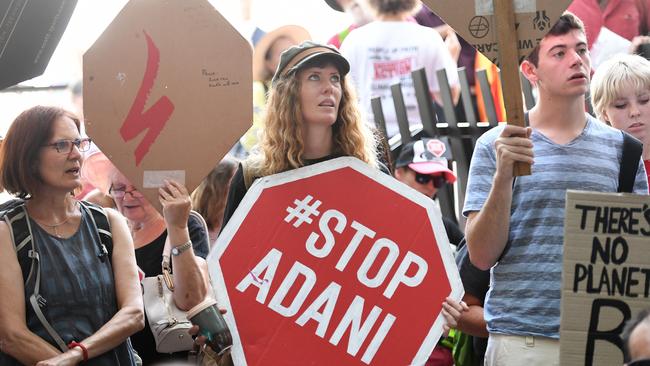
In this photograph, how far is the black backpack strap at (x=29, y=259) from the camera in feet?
13.6

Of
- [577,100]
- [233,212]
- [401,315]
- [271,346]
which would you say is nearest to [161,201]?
[233,212]

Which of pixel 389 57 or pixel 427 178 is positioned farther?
pixel 389 57

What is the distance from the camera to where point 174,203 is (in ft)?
13.3

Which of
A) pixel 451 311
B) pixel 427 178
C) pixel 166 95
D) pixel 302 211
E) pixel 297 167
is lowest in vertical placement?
pixel 427 178

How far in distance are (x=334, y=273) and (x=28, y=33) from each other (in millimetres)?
1335

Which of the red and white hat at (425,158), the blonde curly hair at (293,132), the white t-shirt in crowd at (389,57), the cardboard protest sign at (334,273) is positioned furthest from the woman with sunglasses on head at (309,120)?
the white t-shirt in crowd at (389,57)

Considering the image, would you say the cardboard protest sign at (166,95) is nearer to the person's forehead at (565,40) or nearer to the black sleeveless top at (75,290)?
the black sleeveless top at (75,290)

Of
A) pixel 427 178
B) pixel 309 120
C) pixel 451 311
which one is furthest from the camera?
pixel 427 178

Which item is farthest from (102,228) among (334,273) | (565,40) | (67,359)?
(565,40)

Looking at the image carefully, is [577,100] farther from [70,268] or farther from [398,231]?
[70,268]

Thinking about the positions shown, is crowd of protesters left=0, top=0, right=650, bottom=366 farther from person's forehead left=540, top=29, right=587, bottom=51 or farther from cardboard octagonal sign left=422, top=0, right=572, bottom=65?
cardboard octagonal sign left=422, top=0, right=572, bottom=65

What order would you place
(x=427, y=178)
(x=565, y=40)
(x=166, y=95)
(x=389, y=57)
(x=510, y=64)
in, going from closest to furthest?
1. (x=510, y=64)
2. (x=166, y=95)
3. (x=565, y=40)
4. (x=427, y=178)
5. (x=389, y=57)

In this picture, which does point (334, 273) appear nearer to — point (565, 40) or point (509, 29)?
point (509, 29)

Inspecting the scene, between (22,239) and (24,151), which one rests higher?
(24,151)
